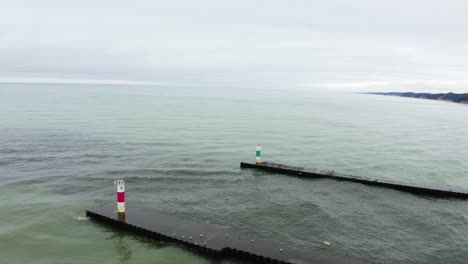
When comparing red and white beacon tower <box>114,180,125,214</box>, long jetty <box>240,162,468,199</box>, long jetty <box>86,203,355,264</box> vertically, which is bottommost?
long jetty <box>86,203,355,264</box>

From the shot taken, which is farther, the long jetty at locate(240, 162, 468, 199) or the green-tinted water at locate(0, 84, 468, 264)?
the long jetty at locate(240, 162, 468, 199)

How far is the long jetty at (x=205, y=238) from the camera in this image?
11.9 meters

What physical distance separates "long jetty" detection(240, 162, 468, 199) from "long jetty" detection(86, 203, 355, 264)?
1051 centimetres

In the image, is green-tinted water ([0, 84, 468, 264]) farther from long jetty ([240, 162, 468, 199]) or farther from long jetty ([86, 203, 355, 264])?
long jetty ([240, 162, 468, 199])

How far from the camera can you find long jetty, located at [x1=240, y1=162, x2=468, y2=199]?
20.1m

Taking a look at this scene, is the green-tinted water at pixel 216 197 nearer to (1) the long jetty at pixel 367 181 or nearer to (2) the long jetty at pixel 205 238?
(2) the long jetty at pixel 205 238

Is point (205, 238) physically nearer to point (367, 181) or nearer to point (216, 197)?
point (216, 197)

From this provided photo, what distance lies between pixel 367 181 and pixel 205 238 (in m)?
12.7

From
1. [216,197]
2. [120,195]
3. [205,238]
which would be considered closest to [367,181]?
[216,197]

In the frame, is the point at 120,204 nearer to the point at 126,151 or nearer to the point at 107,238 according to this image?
the point at 107,238

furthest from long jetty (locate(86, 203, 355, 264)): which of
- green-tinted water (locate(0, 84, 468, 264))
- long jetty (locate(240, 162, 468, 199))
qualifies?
long jetty (locate(240, 162, 468, 199))

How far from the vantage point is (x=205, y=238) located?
43.4ft

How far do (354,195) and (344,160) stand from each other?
425 inches

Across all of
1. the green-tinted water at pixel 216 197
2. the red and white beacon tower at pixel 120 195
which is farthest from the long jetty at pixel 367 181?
the red and white beacon tower at pixel 120 195
